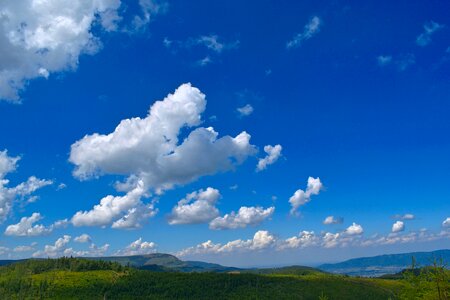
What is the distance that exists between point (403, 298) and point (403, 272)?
3.80 metres

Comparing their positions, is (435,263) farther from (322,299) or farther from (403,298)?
(322,299)

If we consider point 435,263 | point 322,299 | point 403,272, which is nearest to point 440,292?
point 435,263

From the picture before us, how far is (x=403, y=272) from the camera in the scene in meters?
52.6

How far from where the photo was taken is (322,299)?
7325 centimetres

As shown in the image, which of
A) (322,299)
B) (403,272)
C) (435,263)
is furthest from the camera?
(322,299)

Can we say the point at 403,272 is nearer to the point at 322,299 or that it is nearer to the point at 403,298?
the point at 403,298

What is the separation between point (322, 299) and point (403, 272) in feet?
79.5

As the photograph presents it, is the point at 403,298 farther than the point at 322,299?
No

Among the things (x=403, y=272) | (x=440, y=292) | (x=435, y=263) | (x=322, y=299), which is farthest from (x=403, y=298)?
(x=322, y=299)

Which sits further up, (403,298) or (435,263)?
(435,263)

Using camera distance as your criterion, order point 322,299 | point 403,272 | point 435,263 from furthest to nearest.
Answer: point 322,299
point 403,272
point 435,263

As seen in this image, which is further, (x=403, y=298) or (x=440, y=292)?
(x=403, y=298)

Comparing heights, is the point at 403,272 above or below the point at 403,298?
above

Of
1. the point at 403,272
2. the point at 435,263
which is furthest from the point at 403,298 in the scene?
the point at 435,263
